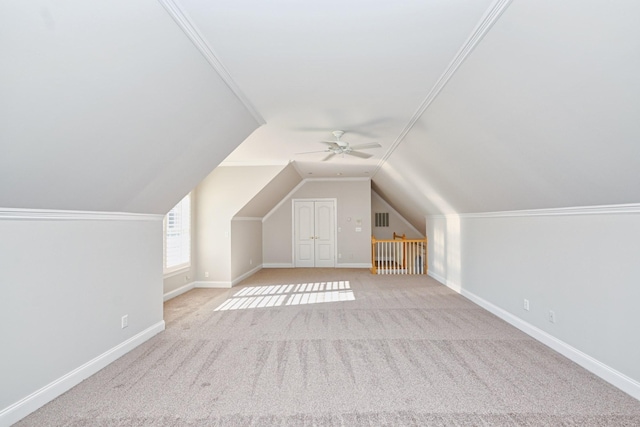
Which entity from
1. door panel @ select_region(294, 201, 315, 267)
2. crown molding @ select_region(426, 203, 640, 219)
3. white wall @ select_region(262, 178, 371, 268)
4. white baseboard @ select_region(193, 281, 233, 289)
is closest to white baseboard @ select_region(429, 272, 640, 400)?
crown molding @ select_region(426, 203, 640, 219)

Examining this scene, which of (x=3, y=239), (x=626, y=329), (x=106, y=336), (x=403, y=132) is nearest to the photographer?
(x=3, y=239)

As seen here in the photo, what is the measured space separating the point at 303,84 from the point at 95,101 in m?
1.74

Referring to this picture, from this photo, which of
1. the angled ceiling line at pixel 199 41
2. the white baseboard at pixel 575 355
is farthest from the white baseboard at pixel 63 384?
the white baseboard at pixel 575 355

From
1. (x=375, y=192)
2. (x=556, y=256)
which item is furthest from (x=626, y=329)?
(x=375, y=192)

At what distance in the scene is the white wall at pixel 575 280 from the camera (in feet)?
9.05

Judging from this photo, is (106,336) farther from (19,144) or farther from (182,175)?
(19,144)

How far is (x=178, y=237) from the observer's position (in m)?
6.46

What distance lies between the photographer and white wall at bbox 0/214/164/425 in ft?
7.93

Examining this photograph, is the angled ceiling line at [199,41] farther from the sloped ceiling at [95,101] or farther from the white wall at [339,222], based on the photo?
the white wall at [339,222]

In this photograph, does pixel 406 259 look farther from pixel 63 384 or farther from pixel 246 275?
pixel 63 384

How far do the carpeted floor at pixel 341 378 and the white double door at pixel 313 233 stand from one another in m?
5.20

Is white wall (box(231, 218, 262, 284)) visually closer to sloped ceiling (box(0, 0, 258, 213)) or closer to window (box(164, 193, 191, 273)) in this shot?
window (box(164, 193, 191, 273))

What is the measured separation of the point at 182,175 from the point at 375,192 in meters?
8.48

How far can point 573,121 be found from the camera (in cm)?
239
